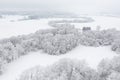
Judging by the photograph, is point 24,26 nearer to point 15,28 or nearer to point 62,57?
point 15,28

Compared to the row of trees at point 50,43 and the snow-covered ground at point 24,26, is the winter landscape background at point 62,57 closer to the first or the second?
the row of trees at point 50,43

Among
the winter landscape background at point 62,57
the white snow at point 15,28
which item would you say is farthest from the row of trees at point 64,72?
the white snow at point 15,28

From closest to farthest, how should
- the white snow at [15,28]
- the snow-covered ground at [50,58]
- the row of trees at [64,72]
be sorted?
the row of trees at [64,72], the snow-covered ground at [50,58], the white snow at [15,28]

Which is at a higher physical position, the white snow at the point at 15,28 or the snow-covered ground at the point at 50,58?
the white snow at the point at 15,28

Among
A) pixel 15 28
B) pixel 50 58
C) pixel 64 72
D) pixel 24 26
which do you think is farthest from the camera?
pixel 24 26

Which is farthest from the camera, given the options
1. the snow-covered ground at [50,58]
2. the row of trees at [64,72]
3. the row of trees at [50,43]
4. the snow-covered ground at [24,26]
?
the snow-covered ground at [24,26]

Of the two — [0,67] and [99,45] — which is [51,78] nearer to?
[0,67]

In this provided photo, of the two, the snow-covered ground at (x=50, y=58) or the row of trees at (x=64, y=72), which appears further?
the snow-covered ground at (x=50, y=58)

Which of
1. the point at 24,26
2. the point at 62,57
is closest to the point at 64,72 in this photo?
the point at 62,57

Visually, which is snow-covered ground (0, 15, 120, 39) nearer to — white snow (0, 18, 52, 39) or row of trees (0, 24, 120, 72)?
white snow (0, 18, 52, 39)
